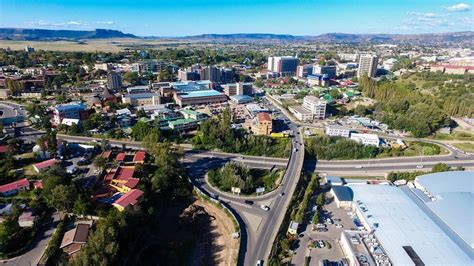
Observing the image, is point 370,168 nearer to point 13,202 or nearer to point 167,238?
point 167,238

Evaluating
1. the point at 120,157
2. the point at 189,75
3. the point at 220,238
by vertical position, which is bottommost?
the point at 220,238

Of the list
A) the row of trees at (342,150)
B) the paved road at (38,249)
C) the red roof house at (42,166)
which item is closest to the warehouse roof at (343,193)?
the row of trees at (342,150)

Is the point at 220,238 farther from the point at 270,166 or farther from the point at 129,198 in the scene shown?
the point at 270,166

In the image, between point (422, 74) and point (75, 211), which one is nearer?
point (75, 211)

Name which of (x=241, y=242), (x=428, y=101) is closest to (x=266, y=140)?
(x=241, y=242)

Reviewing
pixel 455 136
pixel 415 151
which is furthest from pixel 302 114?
pixel 455 136

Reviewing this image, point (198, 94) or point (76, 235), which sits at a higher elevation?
point (198, 94)
